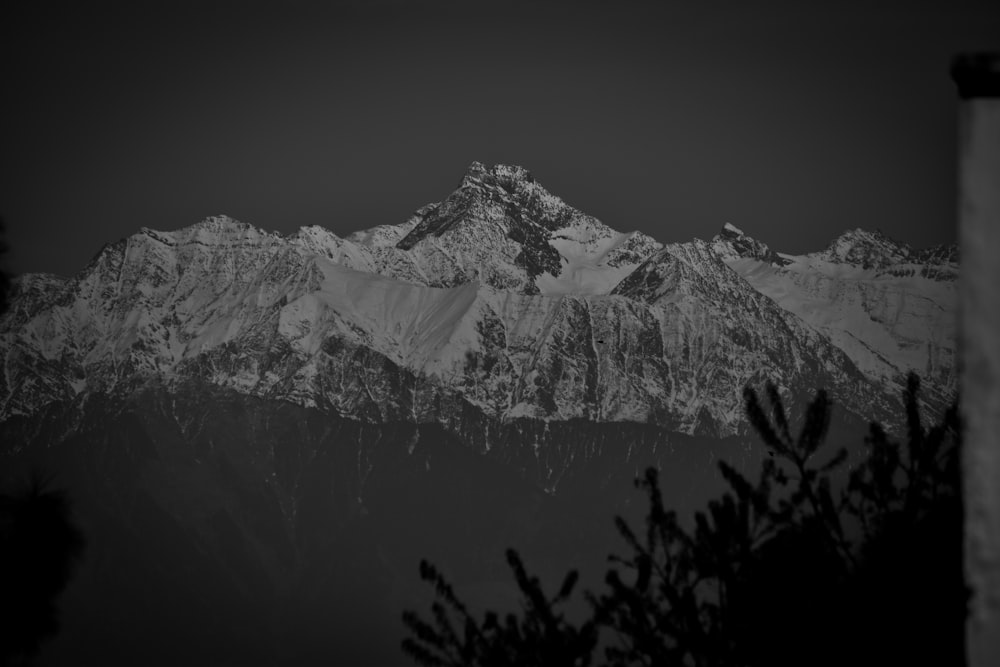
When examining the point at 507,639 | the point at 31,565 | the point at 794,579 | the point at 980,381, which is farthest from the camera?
the point at 507,639

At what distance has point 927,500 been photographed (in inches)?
850

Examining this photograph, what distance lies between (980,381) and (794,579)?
11.6 m

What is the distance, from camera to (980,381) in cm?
694

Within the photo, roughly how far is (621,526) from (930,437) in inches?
210

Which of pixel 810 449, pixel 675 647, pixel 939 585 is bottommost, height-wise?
pixel 675 647

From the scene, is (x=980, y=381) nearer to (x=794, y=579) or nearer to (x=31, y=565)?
(x=31, y=565)

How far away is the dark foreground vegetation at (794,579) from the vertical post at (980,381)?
7838 millimetres

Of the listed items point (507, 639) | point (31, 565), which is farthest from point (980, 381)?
point (507, 639)

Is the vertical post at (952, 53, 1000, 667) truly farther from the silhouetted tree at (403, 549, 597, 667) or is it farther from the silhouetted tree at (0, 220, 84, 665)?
the silhouetted tree at (403, 549, 597, 667)

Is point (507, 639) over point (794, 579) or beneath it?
beneath

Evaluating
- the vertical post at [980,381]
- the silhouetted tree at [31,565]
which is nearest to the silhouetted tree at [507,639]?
the silhouetted tree at [31,565]

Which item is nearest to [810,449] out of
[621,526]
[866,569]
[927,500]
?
[866,569]

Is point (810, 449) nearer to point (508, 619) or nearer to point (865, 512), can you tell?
point (865, 512)

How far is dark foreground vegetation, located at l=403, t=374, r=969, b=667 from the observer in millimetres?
15203
